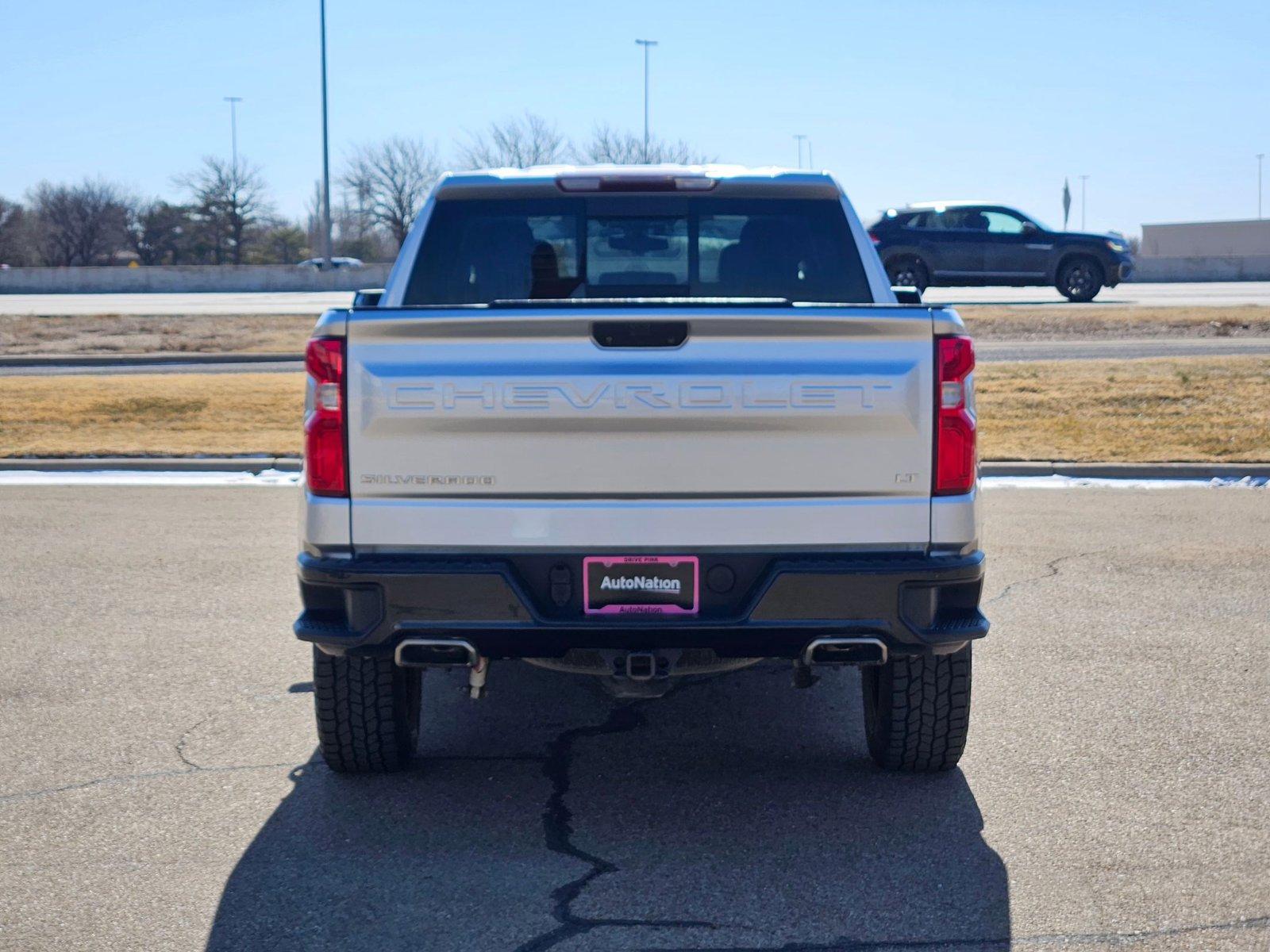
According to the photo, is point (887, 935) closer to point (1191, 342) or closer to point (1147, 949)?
point (1147, 949)

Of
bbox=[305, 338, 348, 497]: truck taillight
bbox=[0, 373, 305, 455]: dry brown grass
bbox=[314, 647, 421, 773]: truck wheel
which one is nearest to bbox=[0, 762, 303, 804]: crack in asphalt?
bbox=[314, 647, 421, 773]: truck wheel

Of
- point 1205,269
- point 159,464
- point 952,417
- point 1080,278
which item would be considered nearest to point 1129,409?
point 159,464

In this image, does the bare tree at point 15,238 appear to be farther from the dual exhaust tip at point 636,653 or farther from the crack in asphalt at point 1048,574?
the dual exhaust tip at point 636,653

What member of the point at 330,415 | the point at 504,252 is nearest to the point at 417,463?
the point at 330,415

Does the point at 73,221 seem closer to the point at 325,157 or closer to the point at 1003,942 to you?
the point at 325,157

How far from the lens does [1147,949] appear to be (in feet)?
11.7

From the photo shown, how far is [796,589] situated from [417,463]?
114cm

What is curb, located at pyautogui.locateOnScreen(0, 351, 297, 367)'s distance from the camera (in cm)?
2066

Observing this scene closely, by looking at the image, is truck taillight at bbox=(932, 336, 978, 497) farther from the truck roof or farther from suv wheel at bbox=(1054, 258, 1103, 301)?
suv wheel at bbox=(1054, 258, 1103, 301)

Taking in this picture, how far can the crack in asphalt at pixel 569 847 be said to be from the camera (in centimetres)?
371

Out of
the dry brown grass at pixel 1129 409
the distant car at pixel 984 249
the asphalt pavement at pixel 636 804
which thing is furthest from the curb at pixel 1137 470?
the distant car at pixel 984 249

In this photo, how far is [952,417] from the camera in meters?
4.19

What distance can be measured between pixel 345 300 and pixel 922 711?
101 ft

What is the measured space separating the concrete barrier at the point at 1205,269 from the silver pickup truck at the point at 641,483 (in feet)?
135
